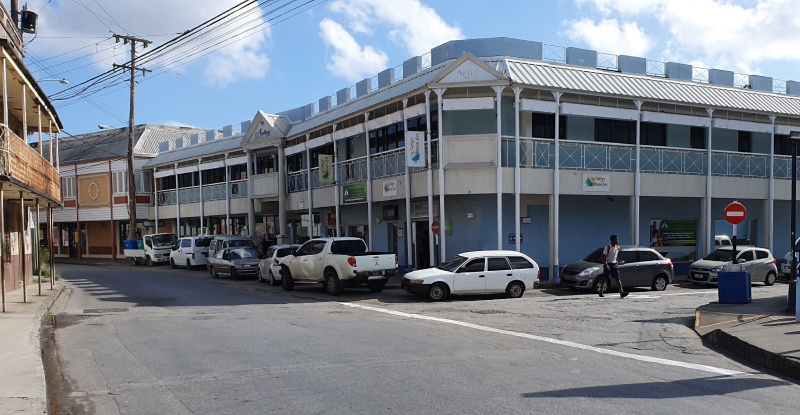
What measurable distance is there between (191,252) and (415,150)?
660 inches

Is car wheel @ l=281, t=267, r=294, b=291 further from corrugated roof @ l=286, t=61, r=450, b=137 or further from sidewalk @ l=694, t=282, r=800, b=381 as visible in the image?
sidewalk @ l=694, t=282, r=800, b=381

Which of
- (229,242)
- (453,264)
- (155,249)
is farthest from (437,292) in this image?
(155,249)

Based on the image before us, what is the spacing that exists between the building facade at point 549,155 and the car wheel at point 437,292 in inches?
130

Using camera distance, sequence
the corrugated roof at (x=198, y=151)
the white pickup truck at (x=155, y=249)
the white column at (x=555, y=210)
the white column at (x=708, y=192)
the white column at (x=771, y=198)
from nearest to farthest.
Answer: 1. the white column at (x=555, y=210)
2. the white column at (x=708, y=192)
3. the white column at (x=771, y=198)
4. the corrugated roof at (x=198, y=151)
5. the white pickup truck at (x=155, y=249)

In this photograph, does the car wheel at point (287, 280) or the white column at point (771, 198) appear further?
the white column at point (771, 198)

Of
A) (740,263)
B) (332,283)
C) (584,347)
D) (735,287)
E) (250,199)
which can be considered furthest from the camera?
(250,199)

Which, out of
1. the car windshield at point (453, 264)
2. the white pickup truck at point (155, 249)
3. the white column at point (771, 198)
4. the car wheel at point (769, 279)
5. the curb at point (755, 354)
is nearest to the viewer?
the curb at point (755, 354)

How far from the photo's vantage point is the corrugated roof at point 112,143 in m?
48.3

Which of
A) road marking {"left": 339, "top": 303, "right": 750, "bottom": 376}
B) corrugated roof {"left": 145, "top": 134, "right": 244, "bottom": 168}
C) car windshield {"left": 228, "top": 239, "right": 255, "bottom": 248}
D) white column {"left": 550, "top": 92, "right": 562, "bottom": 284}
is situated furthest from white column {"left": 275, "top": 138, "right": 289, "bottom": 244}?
road marking {"left": 339, "top": 303, "right": 750, "bottom": 376}

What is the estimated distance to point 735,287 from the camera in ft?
51.2

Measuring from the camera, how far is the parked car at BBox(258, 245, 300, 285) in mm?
23359

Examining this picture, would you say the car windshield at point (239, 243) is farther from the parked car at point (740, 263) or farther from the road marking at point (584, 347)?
the parked car at point (740, 263)

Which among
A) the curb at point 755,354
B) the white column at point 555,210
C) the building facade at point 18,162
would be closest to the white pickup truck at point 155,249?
the building facade at point 18,162

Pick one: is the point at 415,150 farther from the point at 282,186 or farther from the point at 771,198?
the point at 771,198
